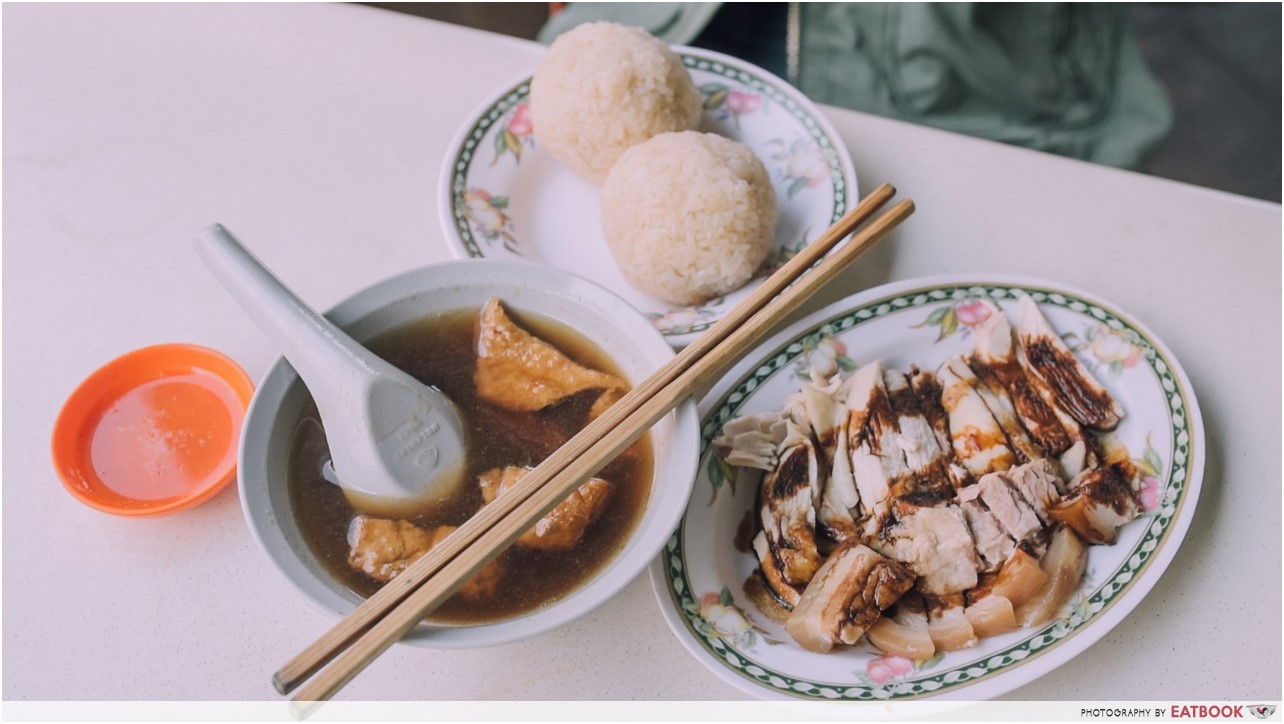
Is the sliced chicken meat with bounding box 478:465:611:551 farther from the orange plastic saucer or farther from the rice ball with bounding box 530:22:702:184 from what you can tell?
the rice ball with bounding box 530:22:702:184

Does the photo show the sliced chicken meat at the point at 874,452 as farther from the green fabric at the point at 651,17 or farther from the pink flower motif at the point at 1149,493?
the green fabric at the point at 651,17

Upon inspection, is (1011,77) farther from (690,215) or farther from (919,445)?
(919,445)

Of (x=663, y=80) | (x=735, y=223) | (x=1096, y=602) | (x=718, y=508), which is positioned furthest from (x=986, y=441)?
(x=663, y=80)

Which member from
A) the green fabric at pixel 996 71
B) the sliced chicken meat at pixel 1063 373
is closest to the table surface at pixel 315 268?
the sliced chicken meat at pixel 1063 373

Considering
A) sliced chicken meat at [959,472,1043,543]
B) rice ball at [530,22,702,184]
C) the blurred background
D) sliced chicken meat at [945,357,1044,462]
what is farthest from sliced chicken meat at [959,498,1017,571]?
the blurred background

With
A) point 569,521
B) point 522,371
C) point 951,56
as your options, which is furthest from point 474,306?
point 951,56
